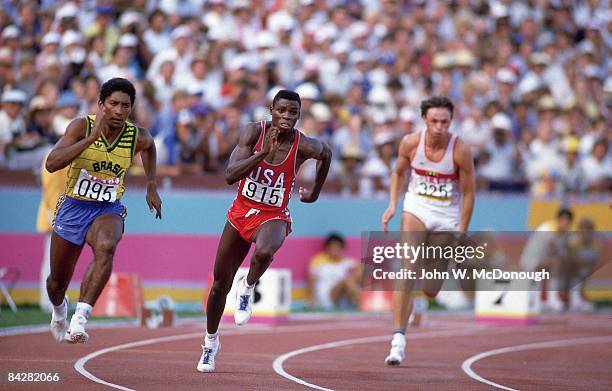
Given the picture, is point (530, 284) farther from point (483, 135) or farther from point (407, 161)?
point (407, 161)

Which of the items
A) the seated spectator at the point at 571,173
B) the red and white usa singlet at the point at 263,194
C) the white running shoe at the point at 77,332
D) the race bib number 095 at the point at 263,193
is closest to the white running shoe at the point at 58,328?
the white running shoe at the point at 77,332

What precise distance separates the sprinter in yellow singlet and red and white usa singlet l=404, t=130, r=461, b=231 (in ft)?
9.70

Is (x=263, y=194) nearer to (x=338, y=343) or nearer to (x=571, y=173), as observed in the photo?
(x=338, y=343)

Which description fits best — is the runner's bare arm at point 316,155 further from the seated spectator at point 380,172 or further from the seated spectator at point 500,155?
the seated spectator at point 500,155

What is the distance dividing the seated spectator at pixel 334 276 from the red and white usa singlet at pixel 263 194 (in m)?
8.95

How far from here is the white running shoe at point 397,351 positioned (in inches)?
506

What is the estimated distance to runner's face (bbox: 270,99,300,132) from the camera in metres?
10.9

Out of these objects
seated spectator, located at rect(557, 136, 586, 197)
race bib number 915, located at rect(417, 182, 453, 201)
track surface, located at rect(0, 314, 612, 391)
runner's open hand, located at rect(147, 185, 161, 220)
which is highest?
seated spectator, located at rect(557, 136, 586, 197)

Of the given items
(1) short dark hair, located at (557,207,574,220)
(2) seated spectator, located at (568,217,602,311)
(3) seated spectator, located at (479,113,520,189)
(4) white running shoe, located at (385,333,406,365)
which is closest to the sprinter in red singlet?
(4) white running shoe, located at (385,333,406,365)

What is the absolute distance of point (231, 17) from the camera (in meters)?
21.8

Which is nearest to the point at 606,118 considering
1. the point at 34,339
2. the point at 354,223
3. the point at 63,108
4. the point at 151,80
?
the point at 354,223

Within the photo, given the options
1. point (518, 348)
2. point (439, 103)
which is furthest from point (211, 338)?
point (518, 348)

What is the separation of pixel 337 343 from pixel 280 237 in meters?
4.49

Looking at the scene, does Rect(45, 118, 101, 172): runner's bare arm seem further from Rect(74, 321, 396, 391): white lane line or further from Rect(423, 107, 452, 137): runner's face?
Rect(423, 107, 452, 137): runner's face
